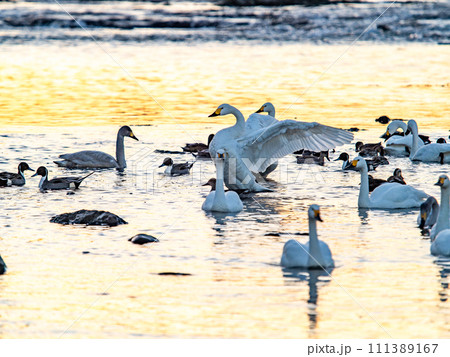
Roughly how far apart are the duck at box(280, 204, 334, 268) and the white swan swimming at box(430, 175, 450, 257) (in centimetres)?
120

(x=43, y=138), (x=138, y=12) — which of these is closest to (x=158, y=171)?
(x=43, y=138)

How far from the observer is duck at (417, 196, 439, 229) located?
34.7 feet

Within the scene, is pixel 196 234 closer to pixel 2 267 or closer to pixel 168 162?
pixel 2 267

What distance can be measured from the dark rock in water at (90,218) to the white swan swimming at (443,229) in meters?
3.94

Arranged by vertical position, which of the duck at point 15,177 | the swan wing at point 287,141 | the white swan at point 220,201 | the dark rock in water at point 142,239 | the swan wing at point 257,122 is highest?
the swan wing at point 257,122

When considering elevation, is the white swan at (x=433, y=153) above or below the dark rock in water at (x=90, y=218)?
above

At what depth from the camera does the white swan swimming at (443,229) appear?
29.8ft

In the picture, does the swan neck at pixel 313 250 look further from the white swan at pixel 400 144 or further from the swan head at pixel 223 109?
the white swan at pixel 400 144

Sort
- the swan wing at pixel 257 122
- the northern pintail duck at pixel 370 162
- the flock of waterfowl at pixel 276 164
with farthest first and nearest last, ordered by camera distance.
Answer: the northern pintail duck at pixel 370 162 → the swan wing at pixel 257 122 → the flock of waterfowl at pixel 276 164

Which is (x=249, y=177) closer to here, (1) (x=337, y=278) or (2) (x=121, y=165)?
(2) (x=121, y=165)

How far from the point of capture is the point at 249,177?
1377 cm

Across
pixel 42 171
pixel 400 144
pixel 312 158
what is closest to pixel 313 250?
pixel 42 171

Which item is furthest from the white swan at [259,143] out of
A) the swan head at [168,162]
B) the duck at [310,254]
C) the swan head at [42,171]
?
the duck at [310,254]

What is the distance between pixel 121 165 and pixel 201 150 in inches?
65.2
